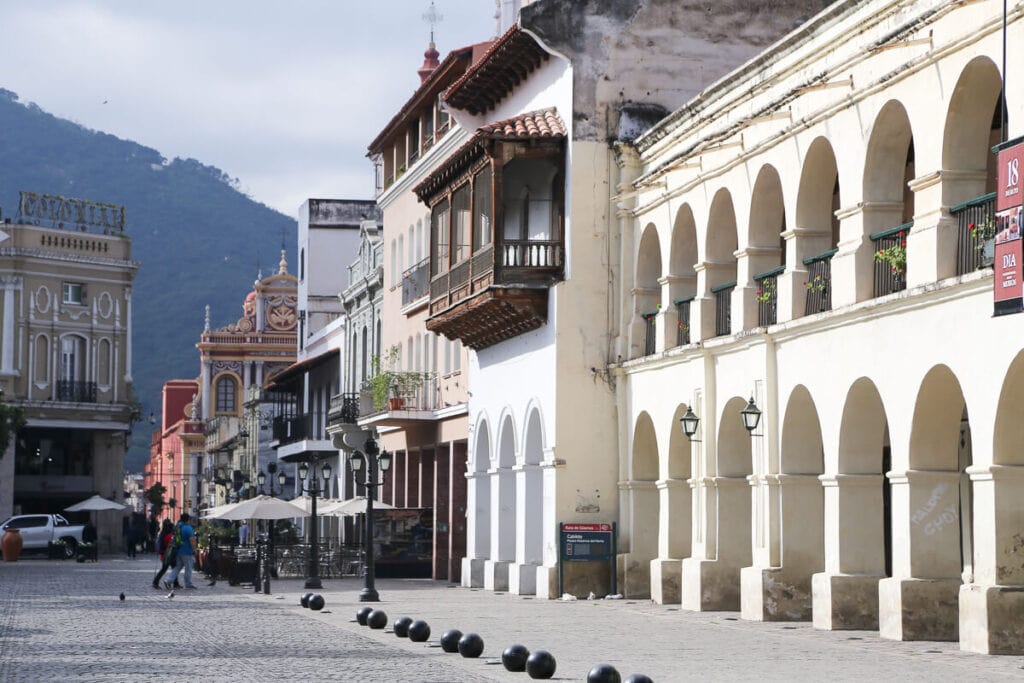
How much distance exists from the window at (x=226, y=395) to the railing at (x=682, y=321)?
72.2 metres

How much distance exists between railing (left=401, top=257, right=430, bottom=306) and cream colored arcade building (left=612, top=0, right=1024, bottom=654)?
12.2 meters

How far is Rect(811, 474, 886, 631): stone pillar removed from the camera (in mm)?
23109

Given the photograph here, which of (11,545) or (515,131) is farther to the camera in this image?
(11,545)

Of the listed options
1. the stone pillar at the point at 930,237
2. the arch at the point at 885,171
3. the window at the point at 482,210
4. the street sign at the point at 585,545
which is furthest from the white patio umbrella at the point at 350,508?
the stone pillar at the point at 930,237

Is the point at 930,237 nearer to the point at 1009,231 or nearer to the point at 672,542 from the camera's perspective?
the point at 1009,231

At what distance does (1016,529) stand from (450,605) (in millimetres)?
13414

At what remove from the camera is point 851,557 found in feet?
76.6

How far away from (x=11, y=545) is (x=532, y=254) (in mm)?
29805

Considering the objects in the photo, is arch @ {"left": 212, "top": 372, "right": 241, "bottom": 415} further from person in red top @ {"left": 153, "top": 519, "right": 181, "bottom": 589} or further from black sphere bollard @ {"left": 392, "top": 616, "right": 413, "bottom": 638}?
black sphere bollard @ {"left": 392, "top": 616, "right": 413, "bottom": 638}

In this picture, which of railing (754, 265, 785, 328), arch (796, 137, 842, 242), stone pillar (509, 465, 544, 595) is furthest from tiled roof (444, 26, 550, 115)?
arch (796, 137, 842, 242)

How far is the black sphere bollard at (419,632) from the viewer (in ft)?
68.2

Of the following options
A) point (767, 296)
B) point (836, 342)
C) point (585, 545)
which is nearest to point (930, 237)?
point (836, 342)

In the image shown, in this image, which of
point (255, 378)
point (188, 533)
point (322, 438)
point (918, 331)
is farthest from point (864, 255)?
point (255, 378)

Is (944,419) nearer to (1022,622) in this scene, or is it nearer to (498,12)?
(1022,622)
